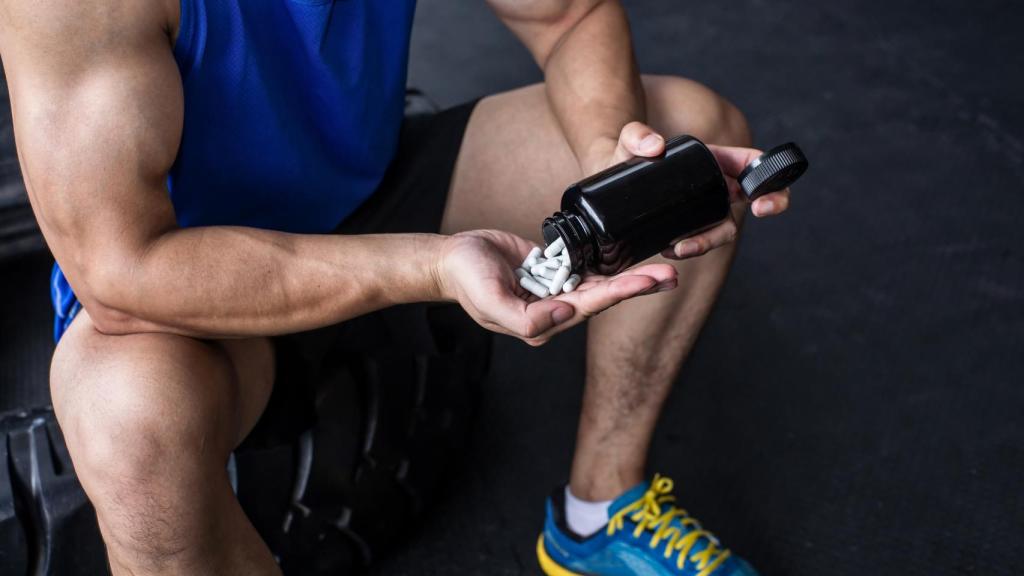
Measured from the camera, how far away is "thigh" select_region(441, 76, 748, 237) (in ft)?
3.94

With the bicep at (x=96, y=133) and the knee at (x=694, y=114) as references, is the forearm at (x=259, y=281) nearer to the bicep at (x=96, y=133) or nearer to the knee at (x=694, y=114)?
the bicep at (x=96, y=133)

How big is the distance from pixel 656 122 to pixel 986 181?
106cm

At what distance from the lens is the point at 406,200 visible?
125 cm

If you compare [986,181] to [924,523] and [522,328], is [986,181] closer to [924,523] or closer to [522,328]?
[924,523]

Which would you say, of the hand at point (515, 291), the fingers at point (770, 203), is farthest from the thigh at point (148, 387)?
the fingers at point (770, 203)

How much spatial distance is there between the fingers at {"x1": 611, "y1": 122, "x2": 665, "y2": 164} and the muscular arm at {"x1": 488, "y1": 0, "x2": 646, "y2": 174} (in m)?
0.09

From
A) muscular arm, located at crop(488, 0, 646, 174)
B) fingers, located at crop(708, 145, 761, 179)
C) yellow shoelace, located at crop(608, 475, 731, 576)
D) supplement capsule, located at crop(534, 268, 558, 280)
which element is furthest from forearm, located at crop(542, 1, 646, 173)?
yellow shoelace, located at crop(608, 475, 731, 576)

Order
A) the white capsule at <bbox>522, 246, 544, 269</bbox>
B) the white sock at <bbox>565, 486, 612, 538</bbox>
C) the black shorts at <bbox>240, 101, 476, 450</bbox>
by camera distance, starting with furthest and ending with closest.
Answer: the white sock at <bbox>565, 486, 612, 538</bbox>, the black shorts at <bbox>240, 101, 476, 450</bbox>, the white capsule at <bbox>522, 246, 544, 269</bbox>

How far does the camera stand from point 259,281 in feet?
3.13

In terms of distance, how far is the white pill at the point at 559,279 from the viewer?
900 millimetres

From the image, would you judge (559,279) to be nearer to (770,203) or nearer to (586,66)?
(770,203)

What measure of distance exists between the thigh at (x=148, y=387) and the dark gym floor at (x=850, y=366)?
17.9 inches

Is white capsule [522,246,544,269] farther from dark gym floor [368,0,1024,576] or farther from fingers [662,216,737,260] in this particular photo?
dark gym floor [368,0,1024,576]

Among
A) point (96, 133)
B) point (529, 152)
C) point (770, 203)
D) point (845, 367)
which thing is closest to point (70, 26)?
point (96, 133)
